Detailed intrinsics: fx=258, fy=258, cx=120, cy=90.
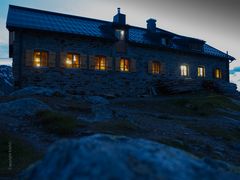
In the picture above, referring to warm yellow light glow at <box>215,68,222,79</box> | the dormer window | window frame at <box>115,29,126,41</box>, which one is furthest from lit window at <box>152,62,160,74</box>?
warm yellow light glow at <box>215,68,222,79</box>

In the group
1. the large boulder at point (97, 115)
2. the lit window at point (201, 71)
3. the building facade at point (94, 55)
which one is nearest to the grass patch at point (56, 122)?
the large boulder at point (97, 115)

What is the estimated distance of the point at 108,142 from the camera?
2.17 metres

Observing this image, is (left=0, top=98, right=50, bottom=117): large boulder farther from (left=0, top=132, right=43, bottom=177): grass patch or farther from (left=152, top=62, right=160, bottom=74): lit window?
(left=152, top=62, right=160, bottom=74): lit window

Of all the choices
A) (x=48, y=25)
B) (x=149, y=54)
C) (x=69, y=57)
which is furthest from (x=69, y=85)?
(x=149, y=54)

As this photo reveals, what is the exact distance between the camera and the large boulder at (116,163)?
176cm

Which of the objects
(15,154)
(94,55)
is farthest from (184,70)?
(15,154)

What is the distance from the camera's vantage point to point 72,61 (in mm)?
21859

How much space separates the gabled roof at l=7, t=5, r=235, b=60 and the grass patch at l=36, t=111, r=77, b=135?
11496mm

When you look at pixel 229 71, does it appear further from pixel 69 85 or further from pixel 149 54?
pixel 69 85

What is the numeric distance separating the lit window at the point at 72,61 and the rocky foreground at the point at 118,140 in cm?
398

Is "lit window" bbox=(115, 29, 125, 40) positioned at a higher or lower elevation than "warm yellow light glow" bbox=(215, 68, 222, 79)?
higher

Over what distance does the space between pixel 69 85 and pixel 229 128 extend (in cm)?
1342

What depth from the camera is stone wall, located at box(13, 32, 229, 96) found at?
1986cm

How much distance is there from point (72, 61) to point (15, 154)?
15464 mm
